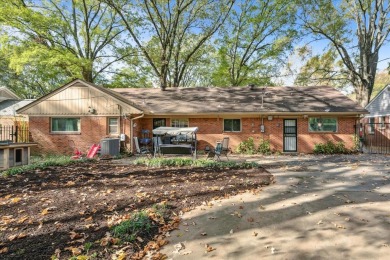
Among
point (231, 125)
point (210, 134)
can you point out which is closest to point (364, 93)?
point (231, 125)

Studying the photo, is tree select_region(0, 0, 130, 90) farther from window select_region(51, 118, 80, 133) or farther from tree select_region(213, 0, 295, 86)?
tree select_region(213, 0, 295, 86)

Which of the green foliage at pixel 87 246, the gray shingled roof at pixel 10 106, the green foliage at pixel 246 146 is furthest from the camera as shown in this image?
the gray shingled roof at pixel 10 106

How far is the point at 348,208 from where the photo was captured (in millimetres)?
5078

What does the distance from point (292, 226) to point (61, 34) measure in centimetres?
2488

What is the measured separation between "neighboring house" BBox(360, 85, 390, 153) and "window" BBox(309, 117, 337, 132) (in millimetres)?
4810

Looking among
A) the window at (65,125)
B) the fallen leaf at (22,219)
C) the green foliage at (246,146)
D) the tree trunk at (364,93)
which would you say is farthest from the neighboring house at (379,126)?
the fallen leaf at (22,219)

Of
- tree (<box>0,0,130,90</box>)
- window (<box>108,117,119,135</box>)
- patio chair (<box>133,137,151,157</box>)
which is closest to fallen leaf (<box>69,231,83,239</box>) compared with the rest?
patio chair (<box>133,137,151,157</box>)

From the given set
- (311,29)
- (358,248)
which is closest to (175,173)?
(358,248)

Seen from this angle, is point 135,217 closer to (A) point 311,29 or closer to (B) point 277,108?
(B) point 277,108

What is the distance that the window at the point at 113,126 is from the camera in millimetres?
15336

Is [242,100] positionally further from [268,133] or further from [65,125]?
[65,125]

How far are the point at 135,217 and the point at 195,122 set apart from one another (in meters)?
12.3

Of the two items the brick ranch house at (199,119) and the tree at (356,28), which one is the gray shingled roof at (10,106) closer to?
the brick ranch house at (199,119)

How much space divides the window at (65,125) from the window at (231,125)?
925 cm
